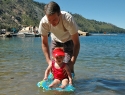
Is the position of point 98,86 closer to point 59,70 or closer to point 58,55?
point 59,70

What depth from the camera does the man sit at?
5.12 meters

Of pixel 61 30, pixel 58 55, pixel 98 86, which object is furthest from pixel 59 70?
pixel 98 86

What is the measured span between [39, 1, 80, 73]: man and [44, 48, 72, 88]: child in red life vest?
0.21m

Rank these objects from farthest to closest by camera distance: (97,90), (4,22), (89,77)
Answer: (4,22)
(89,77)
(97,90)

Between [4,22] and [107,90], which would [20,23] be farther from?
[107,90]

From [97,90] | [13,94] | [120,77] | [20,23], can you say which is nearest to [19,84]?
[13,94]

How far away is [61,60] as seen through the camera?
6.09m

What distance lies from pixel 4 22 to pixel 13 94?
177822 mm

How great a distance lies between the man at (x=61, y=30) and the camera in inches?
201

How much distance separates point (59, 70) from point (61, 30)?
42.9 inches

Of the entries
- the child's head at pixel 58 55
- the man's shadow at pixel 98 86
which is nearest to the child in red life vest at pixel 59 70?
the child's head at pixel 58 55

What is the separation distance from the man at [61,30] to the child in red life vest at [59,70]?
0.21 meters

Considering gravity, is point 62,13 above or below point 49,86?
above

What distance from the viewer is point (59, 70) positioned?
20.2 ft
